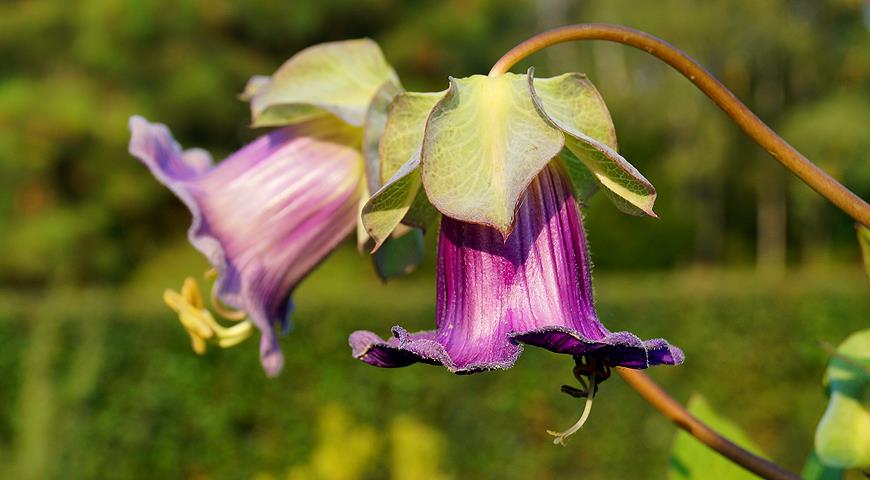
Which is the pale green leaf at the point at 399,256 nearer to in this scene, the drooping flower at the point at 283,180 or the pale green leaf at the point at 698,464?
the drooping flower at the point at 283,180

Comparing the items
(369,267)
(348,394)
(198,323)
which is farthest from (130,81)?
(198,323)

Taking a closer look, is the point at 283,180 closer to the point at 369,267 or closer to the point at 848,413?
the point at 848,413

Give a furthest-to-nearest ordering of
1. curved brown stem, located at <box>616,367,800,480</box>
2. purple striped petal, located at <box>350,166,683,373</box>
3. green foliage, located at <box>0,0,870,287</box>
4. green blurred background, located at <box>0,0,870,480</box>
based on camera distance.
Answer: green foliage, located at <box>0,0,870,287</box> → green blurred background, located at <box>0,0,870,480</box> → curved brown stem, located at <box>616,367,800,480</box> → purple striped petal, located at <box>350,166,683,373</box>

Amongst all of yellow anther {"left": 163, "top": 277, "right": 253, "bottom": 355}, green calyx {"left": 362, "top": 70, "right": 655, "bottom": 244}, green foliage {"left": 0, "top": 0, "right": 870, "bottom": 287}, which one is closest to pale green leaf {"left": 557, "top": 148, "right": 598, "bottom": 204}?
green calyx {"left": 362, "top": 70, "right": 655, "bottom": 244}

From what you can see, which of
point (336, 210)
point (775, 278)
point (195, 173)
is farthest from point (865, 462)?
point (775, 278)

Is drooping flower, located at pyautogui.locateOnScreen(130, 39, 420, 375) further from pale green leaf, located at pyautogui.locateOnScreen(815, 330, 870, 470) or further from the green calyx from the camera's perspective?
pale green leaf, located at pyautogui.locateOnScreen(815, 330, 870, 470)

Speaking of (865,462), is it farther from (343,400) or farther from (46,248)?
(46,248)
